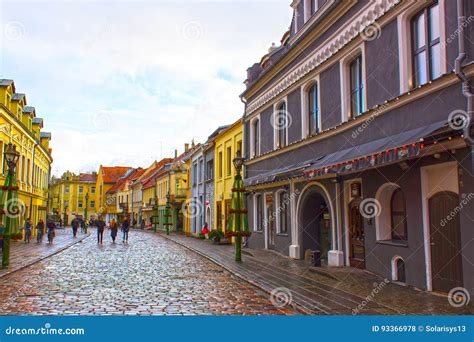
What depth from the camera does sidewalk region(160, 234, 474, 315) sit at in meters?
8.32

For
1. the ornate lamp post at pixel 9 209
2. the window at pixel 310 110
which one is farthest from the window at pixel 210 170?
the ornate lamp post at pixel 9 209

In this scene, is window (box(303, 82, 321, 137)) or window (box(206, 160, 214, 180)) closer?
window (box(303, 82, 321, 137))

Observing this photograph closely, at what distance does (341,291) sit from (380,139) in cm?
403

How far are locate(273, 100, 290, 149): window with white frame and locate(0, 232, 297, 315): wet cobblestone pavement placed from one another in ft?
21.4

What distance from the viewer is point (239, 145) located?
27.1 m

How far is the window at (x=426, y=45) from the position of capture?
10078 millimetres

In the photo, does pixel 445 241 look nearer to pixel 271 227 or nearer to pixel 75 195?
pixel 271 227

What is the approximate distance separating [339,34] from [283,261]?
26.4ft

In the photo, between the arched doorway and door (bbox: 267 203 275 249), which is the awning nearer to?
the arched doorway

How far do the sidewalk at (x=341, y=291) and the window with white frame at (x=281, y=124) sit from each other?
5.94m

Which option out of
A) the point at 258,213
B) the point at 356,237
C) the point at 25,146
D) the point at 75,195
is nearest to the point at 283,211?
the point at 258,213

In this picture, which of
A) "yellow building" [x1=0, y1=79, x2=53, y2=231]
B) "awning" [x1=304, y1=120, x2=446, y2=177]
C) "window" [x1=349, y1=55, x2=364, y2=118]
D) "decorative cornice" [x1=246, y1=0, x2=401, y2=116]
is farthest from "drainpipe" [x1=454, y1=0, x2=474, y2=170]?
"yellow building" [x1=0, y1=79, x2=53, y2=231]

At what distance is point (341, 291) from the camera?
10.4m

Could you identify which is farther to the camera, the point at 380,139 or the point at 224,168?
the point at 224,168
